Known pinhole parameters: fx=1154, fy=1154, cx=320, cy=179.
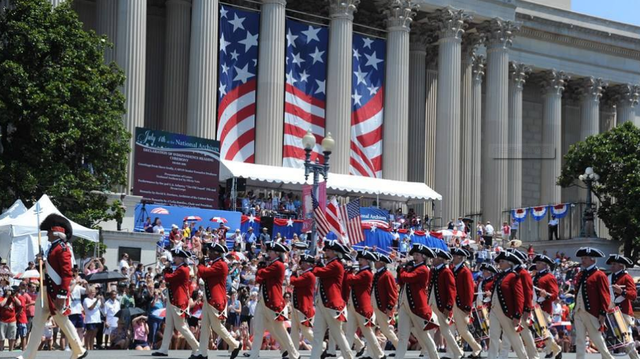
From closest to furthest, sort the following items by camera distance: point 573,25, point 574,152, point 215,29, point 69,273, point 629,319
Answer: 1. point 69,273
2. point 629,319
3. point 215,29
4. point 574,152
5. point 573,25

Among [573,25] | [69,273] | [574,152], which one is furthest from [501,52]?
[69,273]

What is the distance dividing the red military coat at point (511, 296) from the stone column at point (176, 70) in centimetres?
3197

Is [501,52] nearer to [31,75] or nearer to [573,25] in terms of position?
[573,25]

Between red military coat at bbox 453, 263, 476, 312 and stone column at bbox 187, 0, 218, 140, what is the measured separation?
85.7 feet

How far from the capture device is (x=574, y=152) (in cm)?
6034

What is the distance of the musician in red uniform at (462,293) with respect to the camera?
23703mm

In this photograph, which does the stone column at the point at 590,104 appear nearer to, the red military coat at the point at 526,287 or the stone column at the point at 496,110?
the stone column at the point at 496,110

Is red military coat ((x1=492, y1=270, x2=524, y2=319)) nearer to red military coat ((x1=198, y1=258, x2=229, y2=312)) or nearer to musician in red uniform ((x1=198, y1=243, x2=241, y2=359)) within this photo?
musician in red uniform ((x1=198, y1=243, x2=241, y2=359))

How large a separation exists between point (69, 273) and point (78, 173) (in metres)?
16.3

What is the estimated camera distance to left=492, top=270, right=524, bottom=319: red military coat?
872 inches

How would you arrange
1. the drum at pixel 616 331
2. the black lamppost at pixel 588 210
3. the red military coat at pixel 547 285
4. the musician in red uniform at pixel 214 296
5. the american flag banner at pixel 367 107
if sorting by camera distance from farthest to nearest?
the american flag banner at pixel 367 107, the black lamppost at pixel 588 210, the red military coat at pixel 547 285, the drum at pixel 616 331, the musician in red uniform at pixel 214 296

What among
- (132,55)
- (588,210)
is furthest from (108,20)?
(588,210)

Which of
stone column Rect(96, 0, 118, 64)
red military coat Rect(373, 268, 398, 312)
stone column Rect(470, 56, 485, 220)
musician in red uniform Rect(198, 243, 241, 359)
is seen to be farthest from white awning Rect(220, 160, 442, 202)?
musician in red uniform Rect(198, 243, 241, 359)

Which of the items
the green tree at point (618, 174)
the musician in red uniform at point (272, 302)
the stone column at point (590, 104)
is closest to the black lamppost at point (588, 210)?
the green tree at point (618, 174)
